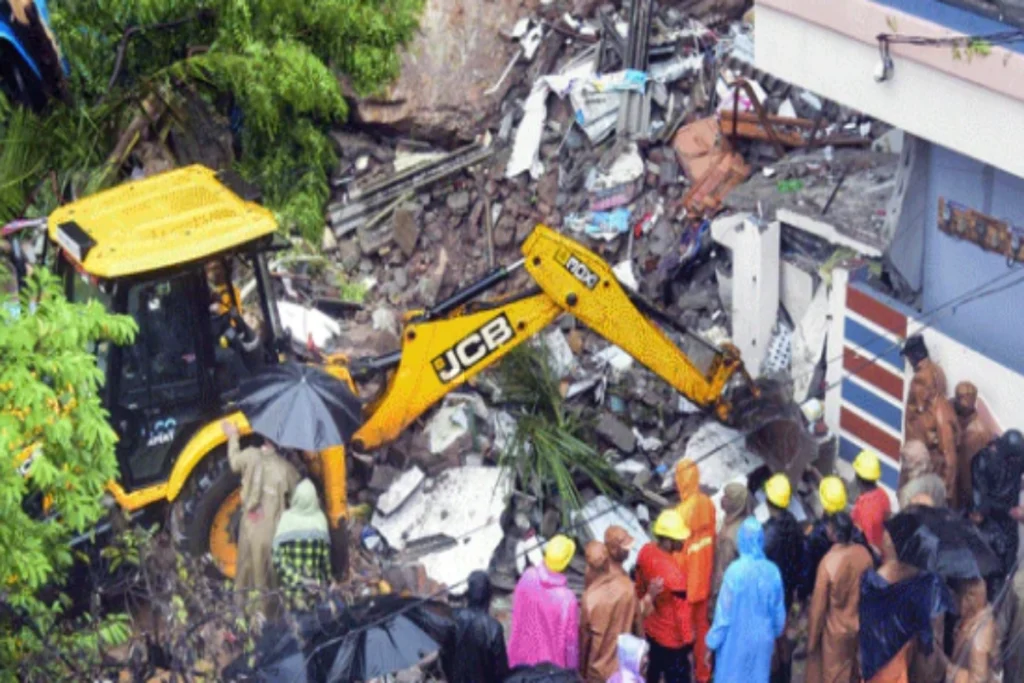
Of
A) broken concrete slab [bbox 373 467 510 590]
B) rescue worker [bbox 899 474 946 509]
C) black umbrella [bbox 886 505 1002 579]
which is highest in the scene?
black umbrella [bbox 886 505 1002 579]

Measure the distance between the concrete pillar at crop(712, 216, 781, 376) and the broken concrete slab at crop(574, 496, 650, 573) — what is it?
173 centimetres

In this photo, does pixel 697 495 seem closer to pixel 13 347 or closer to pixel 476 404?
pixel 476 404

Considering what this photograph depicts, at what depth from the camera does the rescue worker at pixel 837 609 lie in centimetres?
1008

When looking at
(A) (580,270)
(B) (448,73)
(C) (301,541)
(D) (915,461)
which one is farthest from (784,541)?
(B) (448,73)

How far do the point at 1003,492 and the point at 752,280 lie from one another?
2.92m

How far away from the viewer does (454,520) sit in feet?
40.7

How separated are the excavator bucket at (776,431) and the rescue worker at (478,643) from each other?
3.53 m

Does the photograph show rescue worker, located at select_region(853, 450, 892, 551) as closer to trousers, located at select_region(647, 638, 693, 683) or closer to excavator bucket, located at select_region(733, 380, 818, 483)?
trousers, located at select_region(647, 638, 693, 683)

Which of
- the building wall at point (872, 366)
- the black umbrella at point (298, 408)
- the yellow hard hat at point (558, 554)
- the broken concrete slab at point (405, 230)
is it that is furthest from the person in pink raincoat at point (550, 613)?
the broken concrete slab at point (405, 230)

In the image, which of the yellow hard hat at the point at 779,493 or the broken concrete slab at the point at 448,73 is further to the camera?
the broken concrete slab at the point at 448,73

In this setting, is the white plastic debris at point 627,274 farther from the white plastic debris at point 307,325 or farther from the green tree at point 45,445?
the green tree at point 45,445

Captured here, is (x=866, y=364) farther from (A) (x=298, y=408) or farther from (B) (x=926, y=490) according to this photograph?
(A) (x=298, y=408)

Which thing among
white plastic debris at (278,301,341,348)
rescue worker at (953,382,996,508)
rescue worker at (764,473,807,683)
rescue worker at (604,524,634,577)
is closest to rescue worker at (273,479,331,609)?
rescue worker at (604,524,634,577)

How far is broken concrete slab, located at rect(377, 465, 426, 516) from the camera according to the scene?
41.2 ft
